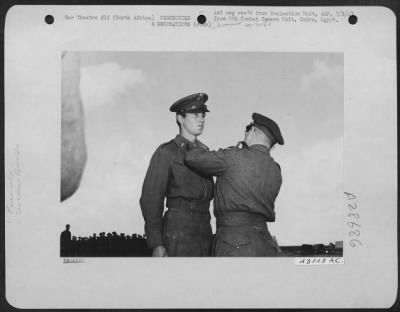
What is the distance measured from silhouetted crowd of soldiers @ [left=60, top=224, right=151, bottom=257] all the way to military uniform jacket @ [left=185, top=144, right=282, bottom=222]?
0.91 feet

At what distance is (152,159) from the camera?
2084 millimetres

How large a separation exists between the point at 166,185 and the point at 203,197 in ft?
0.42

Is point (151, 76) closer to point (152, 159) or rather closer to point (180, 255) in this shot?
point (152, 159)

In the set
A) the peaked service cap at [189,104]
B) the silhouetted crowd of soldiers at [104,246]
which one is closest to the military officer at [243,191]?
the peaked service cap at [189,104]

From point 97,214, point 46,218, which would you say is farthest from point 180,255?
point 46,218

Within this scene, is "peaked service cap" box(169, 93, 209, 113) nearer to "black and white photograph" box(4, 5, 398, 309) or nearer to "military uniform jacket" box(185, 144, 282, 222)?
"black and white photograph" box(4, 5, 398, 309)

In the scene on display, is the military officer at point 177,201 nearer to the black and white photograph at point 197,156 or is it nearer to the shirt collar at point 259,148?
the black and white photograph at point 197,156

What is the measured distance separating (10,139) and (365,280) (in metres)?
1.26

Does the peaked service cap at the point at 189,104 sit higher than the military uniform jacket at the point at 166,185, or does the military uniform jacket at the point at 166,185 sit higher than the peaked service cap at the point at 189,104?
the peaked service cap at the point at 189,104

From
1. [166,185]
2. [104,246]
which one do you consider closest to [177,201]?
[166,185]

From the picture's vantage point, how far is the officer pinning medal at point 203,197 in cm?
207

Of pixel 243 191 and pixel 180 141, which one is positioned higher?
pixel 180 141

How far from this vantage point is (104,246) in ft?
6.84

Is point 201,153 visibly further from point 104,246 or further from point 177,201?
point 104,246
